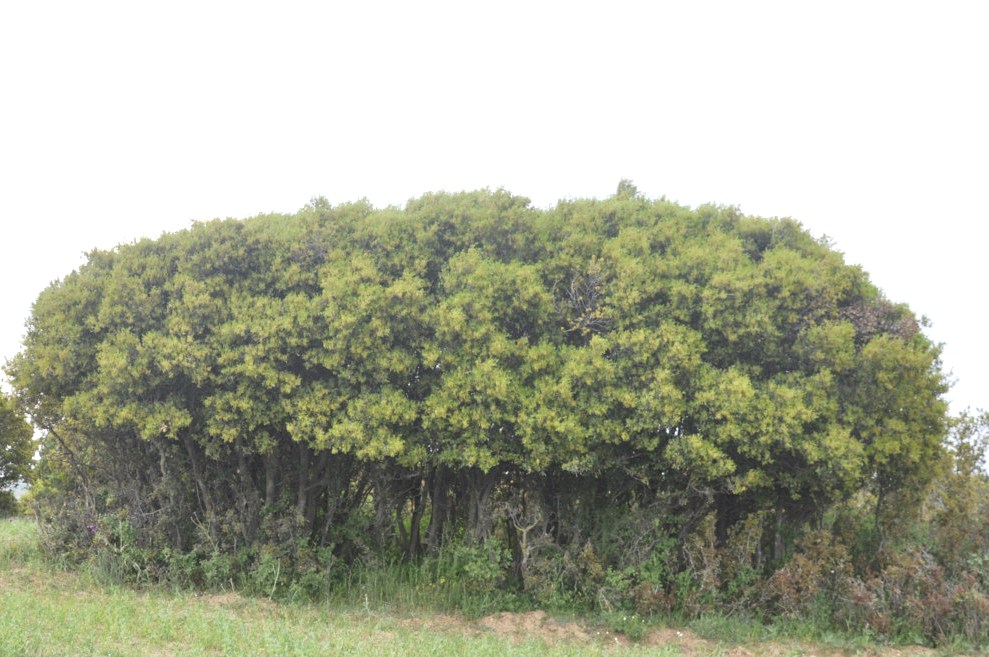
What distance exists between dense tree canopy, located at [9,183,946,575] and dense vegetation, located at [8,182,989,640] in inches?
1.5

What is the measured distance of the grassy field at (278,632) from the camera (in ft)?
21.2

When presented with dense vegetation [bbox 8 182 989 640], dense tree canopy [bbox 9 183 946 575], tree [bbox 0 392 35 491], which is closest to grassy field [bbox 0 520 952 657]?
dense vegetation [bbox 8 182 989 640]

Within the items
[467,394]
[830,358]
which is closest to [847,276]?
[830,358]

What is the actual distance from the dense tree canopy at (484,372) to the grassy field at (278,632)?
3.67ft

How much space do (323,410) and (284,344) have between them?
0.94 m

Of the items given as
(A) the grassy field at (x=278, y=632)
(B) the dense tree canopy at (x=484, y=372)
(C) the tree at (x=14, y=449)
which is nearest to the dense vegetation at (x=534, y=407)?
(B) the dense tree canopy at (x=484, y=372)

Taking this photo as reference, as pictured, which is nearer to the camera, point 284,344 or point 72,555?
point 284,344

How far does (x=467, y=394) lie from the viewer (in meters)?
8.64

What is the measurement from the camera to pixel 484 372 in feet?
28.0

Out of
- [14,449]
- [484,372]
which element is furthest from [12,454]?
[484,372]

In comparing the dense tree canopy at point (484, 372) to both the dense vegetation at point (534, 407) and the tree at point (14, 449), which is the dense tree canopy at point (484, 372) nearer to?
the dense vegetation at point (534, 407)

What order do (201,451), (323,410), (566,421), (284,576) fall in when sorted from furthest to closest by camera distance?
(201,451), (284,576), (323,410), (566,421)

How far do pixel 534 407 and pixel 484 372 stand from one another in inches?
Answer: 26.6

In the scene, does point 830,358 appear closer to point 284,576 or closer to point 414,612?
point 414,612
